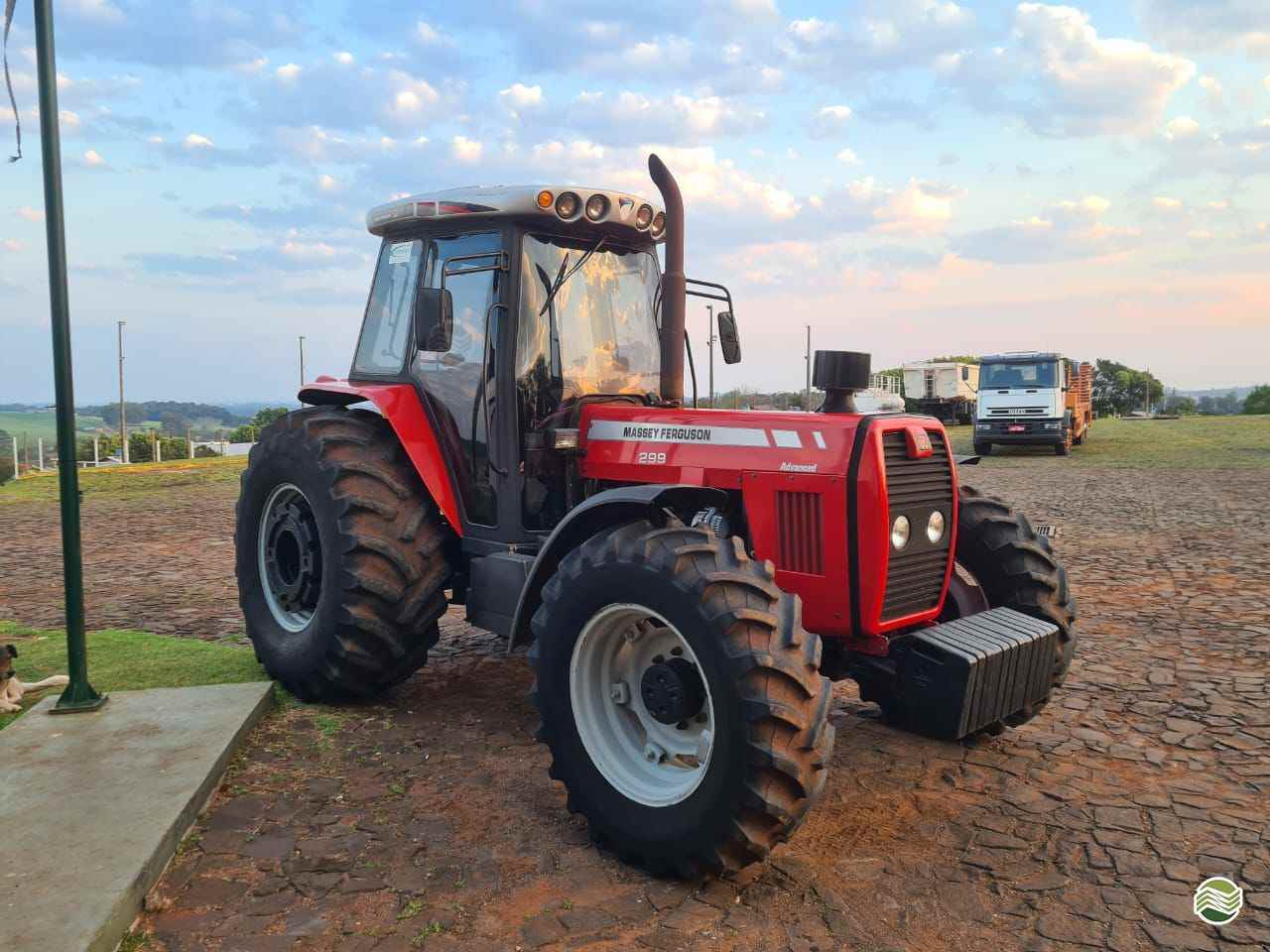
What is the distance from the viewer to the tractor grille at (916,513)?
4.14m

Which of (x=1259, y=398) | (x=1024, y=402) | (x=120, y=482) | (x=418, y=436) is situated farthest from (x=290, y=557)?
(x=1259, y=398)

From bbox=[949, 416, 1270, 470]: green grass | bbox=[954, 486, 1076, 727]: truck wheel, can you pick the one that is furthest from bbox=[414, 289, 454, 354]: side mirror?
bbox=[949, 416, 1270, 470]: green grass

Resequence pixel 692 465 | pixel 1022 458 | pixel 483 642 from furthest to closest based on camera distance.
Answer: pixel 1022 458 < pixel 483 642 < pixel 692 465

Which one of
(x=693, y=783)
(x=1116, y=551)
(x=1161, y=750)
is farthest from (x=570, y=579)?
(x=1116, y=551)

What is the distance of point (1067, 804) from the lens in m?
4.14

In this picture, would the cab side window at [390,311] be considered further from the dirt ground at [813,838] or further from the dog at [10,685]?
the dog at [10,685]

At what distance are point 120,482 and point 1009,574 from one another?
1905cm

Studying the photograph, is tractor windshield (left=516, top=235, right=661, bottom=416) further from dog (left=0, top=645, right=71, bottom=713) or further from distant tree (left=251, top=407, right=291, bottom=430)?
dog (left=0, top=645, right=71, bottom=713)

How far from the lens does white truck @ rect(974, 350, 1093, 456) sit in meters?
25.5

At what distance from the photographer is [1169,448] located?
26.3 m

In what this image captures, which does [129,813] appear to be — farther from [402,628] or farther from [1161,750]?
[1161,750]

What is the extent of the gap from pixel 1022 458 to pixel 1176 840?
75.9 feet

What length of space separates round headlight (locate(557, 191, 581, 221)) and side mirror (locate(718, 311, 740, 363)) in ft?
3.34

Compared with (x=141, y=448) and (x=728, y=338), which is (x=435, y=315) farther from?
(x=141, y=448)
